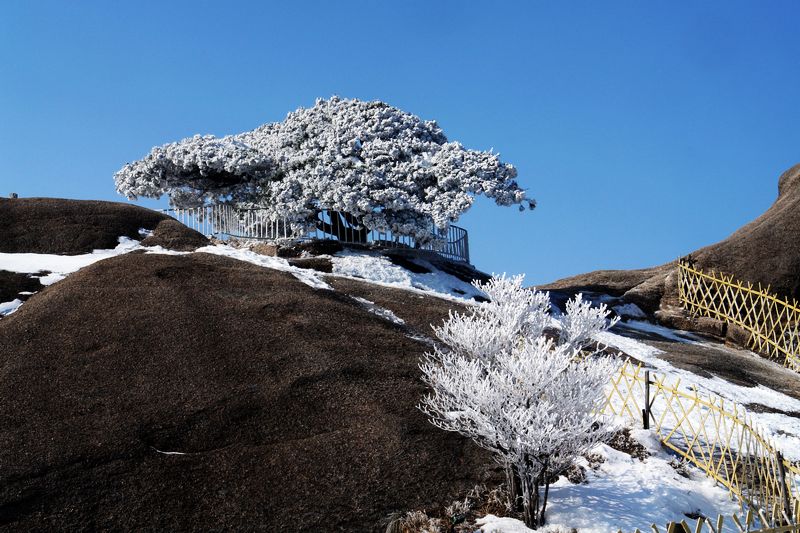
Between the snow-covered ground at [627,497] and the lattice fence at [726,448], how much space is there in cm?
35

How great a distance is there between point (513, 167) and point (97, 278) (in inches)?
709

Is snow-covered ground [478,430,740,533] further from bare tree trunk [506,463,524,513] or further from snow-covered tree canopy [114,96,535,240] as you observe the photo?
snow-covered tree canopy [114,96,535,240]

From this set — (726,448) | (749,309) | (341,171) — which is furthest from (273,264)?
(749,309)

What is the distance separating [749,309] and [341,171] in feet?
58.9

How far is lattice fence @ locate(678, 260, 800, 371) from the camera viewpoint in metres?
28.3

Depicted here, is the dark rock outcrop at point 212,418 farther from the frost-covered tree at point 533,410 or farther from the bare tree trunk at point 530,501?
the frost-covered tree at point 533,410

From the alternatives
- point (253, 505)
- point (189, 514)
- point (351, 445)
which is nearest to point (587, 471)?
point (351, 445)

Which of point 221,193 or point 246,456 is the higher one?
point 221,193

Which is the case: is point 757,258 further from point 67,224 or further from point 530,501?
point 67,224

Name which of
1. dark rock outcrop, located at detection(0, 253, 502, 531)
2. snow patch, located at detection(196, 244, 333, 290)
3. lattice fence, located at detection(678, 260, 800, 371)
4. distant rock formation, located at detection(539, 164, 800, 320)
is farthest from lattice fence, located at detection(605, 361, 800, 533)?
distant rock formation, located at detection(539, 164, 800, 320)

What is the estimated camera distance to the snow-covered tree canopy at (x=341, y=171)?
31.1 m

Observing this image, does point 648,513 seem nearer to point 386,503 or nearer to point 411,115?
point 386,503

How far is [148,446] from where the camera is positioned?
12820 millimetres

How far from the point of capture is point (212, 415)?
45.1 ft
